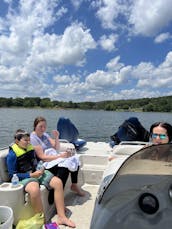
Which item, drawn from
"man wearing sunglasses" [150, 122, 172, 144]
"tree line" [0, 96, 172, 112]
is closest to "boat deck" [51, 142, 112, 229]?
"man wearing sunglasses" [150, 122, 172, 144]

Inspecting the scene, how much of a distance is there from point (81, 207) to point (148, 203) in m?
1.82

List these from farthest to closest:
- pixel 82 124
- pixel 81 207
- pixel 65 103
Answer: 1. pixel 65 103
2. pixel 82 124
3. pixel 81 207

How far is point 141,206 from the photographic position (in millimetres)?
1315

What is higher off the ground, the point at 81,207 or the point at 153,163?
the point at 153,163

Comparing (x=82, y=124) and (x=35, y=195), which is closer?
(x=35, y=195)

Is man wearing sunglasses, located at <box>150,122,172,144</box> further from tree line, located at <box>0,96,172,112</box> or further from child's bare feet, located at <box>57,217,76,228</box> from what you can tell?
tree line, located at <box>0,96,172,112</box>

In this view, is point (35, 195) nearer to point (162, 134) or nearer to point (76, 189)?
point (76, 189)

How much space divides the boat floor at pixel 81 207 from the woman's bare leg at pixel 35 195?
0.34m

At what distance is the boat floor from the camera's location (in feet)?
8.55

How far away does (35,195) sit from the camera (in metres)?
2.32

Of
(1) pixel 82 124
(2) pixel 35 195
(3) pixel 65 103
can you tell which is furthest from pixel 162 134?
(3) pixel 65 103

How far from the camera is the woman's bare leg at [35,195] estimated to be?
2.32 metres

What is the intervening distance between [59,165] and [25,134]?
0.55 m

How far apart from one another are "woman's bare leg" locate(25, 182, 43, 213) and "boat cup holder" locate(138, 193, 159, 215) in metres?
1.29
